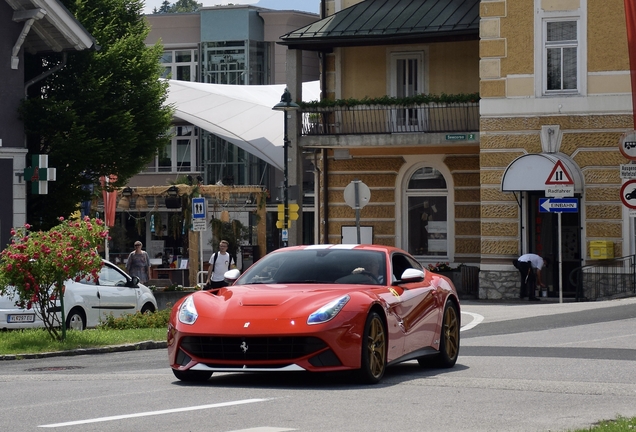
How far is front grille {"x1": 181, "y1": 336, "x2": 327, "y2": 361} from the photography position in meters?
12.2

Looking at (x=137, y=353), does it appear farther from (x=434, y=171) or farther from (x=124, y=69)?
(x=434, y=171)

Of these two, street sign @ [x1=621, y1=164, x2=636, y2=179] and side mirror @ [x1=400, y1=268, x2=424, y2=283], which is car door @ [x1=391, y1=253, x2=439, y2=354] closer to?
side mirror @ [x1=400, y1=268, x2=424, y2=283]

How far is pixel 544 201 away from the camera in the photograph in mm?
33812

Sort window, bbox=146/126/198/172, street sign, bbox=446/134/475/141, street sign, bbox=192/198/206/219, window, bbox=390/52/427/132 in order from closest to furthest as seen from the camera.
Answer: street sign, bbox=192/198/206/219
street sign, bbox=446/134/475/141
window, bbox=390/52/427/132
window, bbox=146/126/198/172

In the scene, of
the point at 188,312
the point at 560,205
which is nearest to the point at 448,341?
the point at 188,312

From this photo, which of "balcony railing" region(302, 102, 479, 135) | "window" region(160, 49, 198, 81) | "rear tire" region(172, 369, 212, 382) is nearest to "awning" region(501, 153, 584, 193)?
"balcony railing" region(302, 102, 479, 135)

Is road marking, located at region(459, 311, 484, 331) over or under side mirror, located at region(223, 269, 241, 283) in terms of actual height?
under

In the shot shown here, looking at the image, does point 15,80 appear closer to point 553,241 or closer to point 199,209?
point 199,209

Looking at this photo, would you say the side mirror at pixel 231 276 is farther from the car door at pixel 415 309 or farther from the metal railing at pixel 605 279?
the metal railing at pixel 605 279

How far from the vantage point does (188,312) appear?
12.7 metres

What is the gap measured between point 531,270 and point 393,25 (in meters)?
8.98

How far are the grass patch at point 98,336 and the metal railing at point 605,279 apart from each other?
1437cm

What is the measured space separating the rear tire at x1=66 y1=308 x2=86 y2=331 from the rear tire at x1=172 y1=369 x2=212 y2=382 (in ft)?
38.7

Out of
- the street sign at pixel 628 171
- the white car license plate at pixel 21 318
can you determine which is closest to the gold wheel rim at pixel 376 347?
the white car license plate at pixel 21 318
